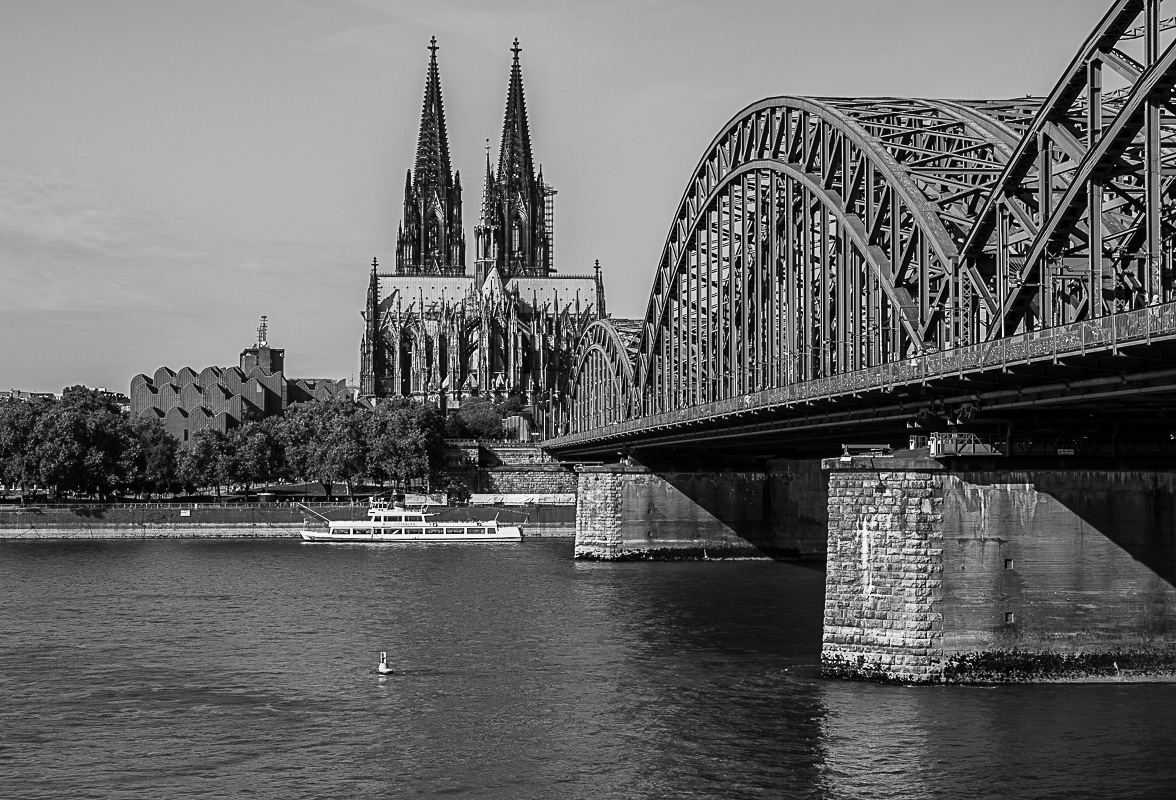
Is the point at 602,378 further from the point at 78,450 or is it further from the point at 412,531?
the point at 78,450

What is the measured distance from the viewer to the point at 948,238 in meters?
54.1

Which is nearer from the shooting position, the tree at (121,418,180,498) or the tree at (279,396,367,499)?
the tree at (121,418,180,498)

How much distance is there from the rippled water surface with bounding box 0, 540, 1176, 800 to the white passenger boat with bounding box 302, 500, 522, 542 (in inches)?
1883

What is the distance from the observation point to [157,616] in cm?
6938

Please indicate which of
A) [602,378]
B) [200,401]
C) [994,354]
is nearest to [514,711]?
[994,354]

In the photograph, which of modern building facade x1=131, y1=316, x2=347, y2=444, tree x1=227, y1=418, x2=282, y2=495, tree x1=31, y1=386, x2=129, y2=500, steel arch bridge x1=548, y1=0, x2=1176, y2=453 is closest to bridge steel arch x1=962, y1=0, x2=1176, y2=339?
steel arch bridge x1=548, y1=0, x2=1176, y2=453

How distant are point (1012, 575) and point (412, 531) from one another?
82.5m

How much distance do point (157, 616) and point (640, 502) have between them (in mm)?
37991

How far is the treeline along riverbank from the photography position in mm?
128750

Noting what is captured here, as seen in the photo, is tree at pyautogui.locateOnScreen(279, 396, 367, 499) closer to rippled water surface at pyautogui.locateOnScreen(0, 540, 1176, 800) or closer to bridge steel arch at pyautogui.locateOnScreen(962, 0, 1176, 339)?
rippled water surface at pyautogui.locateOnScreen(0, 540, 1176, 800)

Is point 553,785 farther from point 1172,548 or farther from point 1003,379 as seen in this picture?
point 1172,548

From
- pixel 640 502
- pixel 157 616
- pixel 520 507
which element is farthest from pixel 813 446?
pixel 520 507

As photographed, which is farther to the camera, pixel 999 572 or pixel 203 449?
pixel 203 449

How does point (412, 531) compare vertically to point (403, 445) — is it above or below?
below
